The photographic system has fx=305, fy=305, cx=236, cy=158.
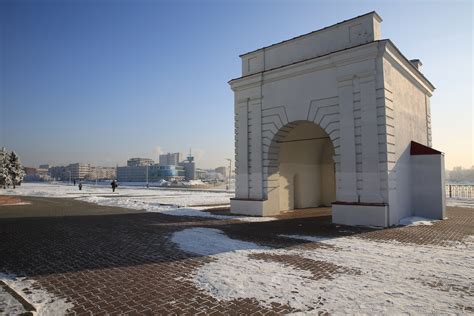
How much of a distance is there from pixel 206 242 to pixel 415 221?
9375mm

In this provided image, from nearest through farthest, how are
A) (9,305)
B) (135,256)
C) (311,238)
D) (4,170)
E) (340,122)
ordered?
(9,305), (135,256), (311,238), (340,122), (4,170)

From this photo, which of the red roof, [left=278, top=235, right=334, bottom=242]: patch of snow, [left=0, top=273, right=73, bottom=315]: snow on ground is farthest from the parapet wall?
[left=0, top=273, right=73, bottom=315]: snow on ground

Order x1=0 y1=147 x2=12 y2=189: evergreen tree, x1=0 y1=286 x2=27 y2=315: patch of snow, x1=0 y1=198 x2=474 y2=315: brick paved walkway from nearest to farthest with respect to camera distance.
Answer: x1=0 y1=286 x2=27 y2=315: patch of snow → x1=0 y1=198 x2=474 y2=315: brick paved walkway → x1=0 y1=147 x2=12 y2=189: evergreen tree

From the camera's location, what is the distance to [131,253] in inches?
Result: 303

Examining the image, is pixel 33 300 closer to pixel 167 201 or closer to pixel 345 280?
pixel 345 280

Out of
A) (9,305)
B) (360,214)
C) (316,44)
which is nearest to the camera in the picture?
(9,305)

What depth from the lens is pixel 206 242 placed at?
8922 millimetres

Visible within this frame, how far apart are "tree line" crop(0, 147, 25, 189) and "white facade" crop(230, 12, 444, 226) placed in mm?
52333

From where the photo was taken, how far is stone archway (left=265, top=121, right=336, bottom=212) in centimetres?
1616

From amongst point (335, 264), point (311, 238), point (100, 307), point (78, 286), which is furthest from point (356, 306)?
point (311, 238)

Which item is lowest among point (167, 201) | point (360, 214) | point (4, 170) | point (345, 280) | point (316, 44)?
point (167, 201)

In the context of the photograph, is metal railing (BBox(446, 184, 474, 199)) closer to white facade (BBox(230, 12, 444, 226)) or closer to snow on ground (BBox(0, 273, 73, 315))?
white facade (BBox(230, 12, 444, 226))

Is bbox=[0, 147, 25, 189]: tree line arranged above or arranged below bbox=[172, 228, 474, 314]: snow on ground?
above

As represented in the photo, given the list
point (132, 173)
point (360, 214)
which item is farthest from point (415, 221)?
point (132, 173)
